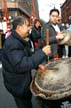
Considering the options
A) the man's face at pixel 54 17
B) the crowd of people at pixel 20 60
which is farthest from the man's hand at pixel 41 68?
the man's face at pixel 54 17

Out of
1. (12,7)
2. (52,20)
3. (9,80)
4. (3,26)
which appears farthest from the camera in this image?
(12,7)

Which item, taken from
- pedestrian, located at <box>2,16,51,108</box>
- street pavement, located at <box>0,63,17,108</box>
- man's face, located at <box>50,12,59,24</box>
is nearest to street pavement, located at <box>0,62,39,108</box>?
street pavement, located at <box>0,63,17,108</box>

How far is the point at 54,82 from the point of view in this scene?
4379 millimetres

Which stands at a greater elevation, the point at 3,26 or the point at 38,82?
the point at 38,82

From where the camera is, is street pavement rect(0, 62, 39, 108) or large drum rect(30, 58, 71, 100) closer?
large drum rect(30, 58, 71, 100)

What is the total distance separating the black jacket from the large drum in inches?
5.7

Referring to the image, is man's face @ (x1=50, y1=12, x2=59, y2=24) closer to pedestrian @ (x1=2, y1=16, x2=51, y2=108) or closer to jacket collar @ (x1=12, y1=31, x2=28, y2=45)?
pedestrian @ (x1=2, y1=16, x2=51, y2=108)

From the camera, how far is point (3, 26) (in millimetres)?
21734

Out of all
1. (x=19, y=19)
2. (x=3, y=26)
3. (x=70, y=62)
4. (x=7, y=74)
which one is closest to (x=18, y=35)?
(x=19, y=19)

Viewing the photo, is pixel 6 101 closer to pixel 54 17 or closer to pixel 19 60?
pixel 54 17

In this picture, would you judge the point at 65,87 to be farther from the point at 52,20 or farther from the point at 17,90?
the point at 52,20

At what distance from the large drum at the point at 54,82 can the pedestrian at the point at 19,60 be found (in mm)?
143

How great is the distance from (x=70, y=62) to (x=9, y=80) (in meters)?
0.80

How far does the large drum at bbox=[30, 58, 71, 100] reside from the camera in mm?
4141
